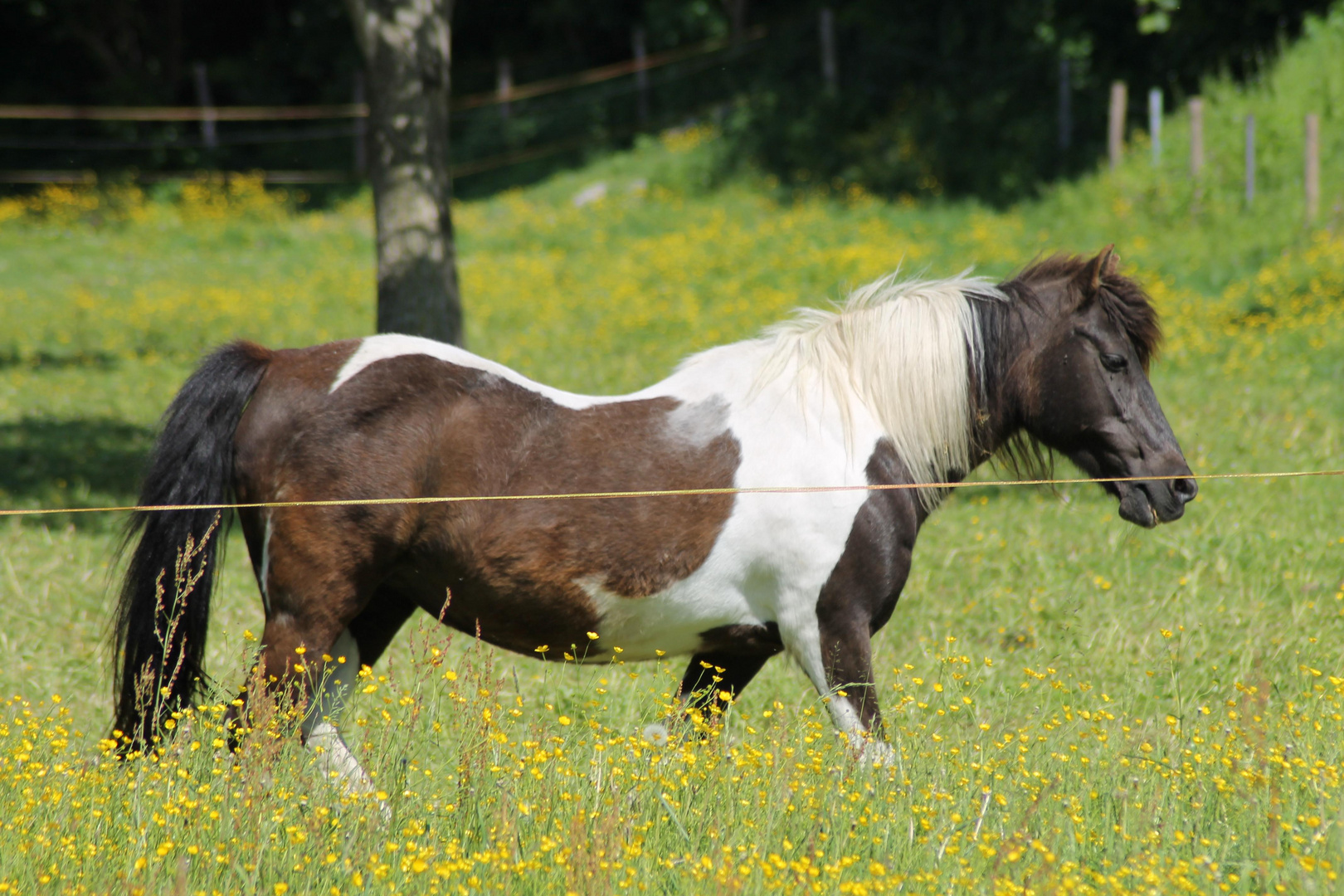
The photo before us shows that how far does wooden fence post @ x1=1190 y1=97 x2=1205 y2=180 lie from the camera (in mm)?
13680

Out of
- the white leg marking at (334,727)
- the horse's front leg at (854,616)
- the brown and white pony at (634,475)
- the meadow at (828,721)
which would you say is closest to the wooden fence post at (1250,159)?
the meadow at (828,721)

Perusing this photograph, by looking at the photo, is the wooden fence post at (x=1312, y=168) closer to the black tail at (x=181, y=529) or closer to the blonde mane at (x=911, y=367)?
the blonde mane at (x=911, y=367)

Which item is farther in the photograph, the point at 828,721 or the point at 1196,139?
the point at 1196,139

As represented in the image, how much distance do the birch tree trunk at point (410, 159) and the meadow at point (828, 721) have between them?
74.1 inches

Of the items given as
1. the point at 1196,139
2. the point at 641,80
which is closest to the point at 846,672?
the point at 1196,139

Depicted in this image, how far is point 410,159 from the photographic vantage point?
6.87 metres

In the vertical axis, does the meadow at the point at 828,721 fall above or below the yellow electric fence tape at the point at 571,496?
below

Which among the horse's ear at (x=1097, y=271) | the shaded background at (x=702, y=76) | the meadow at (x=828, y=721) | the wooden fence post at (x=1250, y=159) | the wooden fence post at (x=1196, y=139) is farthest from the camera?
the shaded background at (x=702, y=76)

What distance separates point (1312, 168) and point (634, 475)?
1187 centimetres

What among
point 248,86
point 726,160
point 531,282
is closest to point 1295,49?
point 726,160

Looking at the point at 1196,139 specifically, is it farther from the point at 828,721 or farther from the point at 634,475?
the point at 634,475

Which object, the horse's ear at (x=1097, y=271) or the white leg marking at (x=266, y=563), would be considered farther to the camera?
the horse's ear at (x=1097, y=271)

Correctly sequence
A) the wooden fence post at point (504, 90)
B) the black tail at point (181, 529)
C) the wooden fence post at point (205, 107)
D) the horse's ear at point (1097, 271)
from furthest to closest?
the wooden fence post at point (205, 107) < the wooden fence post at point (504, 90) < the horse's ear at point (1097, 271) < the black tail at point (181, 529)

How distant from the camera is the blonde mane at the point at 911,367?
3672mm
